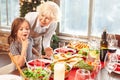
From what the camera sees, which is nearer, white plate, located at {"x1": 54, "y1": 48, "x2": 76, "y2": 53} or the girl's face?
the girl's face

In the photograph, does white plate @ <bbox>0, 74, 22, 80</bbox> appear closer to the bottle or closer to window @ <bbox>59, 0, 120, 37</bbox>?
the bottle

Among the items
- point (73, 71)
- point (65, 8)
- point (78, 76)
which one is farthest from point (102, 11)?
point (78, 76)

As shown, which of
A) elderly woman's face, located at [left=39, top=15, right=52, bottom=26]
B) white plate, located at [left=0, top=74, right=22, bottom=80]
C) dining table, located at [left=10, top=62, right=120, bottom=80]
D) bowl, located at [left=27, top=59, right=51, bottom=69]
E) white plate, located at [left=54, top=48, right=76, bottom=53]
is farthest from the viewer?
elderly woman's face, located at [left=39, top=15, right=52, bottom=26]

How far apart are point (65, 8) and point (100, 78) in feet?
9.45

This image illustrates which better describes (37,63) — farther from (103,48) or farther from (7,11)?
(7,11)

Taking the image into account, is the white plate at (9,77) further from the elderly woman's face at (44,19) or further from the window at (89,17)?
the window at (89,17)

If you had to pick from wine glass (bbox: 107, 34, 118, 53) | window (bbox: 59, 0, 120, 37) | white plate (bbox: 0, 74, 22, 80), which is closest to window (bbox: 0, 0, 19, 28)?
window (bbox: 59, 0, 120, 37)

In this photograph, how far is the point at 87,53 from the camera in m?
A: 2.38

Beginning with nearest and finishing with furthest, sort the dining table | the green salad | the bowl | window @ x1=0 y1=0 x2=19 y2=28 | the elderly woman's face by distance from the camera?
1. the green salad
2. the dining table
3. the bowl
4. the elderly woman's face
5. window @ x1=0 y1=0 x2=19 y2=28

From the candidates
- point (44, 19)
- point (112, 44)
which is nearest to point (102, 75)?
point (112, 44)

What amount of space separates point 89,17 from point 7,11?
6.15 feet

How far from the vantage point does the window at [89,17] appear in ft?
14.1

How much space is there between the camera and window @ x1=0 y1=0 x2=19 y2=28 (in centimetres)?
506

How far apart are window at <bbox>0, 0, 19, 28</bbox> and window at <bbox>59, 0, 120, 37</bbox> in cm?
113
